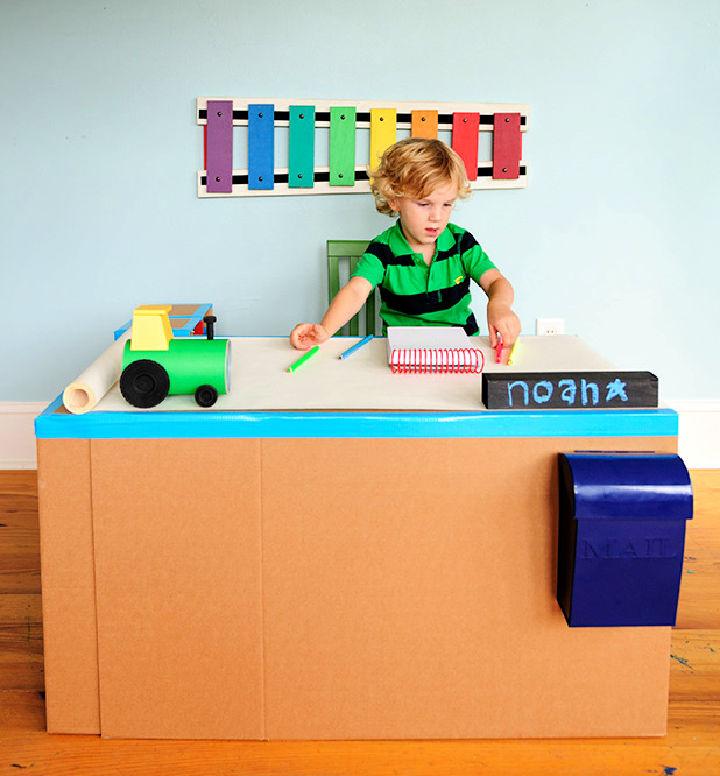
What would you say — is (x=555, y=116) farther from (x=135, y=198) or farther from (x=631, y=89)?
(x=135, y=198)

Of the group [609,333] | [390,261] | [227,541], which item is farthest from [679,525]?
[609,333]

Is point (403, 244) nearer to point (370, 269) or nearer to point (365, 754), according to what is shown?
point (370, 269)

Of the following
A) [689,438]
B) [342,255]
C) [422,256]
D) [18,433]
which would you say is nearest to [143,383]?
[422,256]

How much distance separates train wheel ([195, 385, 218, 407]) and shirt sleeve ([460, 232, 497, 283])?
1.07 meters

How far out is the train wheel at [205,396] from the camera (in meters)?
1.38

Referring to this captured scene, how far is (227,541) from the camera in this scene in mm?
1400

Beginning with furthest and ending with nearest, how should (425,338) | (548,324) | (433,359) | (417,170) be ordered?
(548,324) → (417,170) → (425,338) → (433,359)

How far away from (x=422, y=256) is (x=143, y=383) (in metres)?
1.10

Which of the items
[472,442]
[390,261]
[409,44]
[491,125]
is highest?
[409,44]

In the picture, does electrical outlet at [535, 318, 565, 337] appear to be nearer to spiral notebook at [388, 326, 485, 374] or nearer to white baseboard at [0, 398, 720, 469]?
white baseboard at [0, 398, 720, 469]

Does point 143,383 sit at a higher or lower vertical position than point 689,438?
higher

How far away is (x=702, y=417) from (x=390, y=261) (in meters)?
1.30

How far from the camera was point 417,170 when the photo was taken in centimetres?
212

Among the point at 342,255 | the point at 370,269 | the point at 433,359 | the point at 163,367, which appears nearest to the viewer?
the point at 163,367
